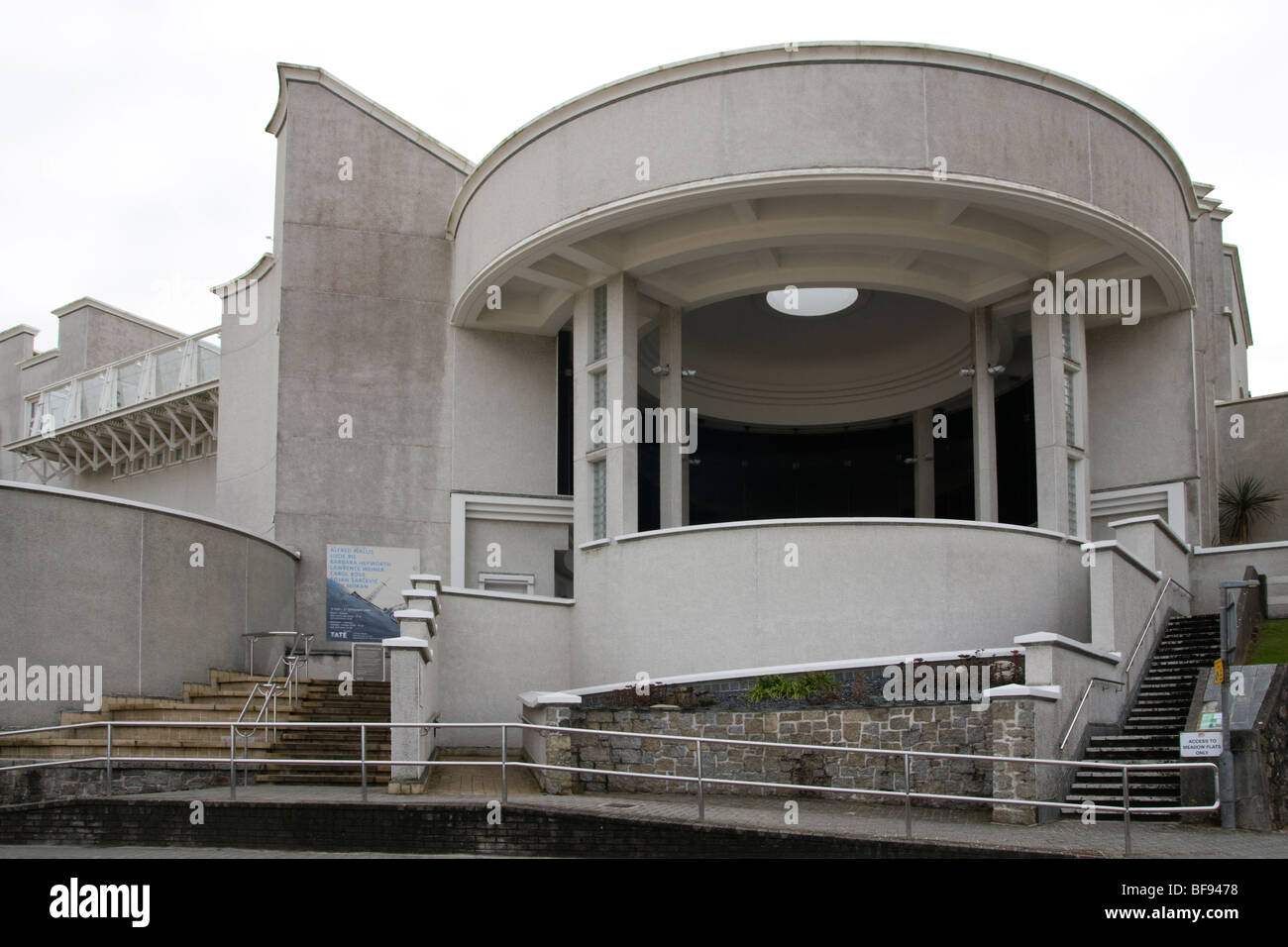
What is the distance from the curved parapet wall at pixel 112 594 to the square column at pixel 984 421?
11.2 meters

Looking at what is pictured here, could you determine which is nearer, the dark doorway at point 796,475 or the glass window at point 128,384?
the dark doorway at point 796,475

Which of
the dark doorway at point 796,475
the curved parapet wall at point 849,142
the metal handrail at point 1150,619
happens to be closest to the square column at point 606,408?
the curved parapet wall at point 849,142

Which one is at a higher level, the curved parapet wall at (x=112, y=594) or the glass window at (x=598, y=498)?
the glass window at (x=598, y=498)

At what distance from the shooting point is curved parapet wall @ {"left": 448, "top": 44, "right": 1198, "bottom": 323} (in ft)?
60.2

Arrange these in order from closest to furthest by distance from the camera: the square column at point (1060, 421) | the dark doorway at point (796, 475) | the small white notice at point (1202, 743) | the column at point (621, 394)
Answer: the small white notice at point (1202, 743)
the square column at point (1060, 421)
the column at point (621, 394)
the dark doorway at point (796, 475)

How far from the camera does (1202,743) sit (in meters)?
13.9

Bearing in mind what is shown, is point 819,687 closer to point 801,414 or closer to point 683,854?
point 683,854

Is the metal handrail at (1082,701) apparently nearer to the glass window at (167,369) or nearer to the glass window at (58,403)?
the glass window at (167,369)

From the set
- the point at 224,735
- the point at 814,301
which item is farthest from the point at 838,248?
the point at 224,735

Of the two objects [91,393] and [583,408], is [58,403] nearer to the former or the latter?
[91,393]

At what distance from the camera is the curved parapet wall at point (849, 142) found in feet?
60.2

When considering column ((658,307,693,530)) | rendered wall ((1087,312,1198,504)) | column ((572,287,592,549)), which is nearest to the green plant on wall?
column ((658,307,693,530))
